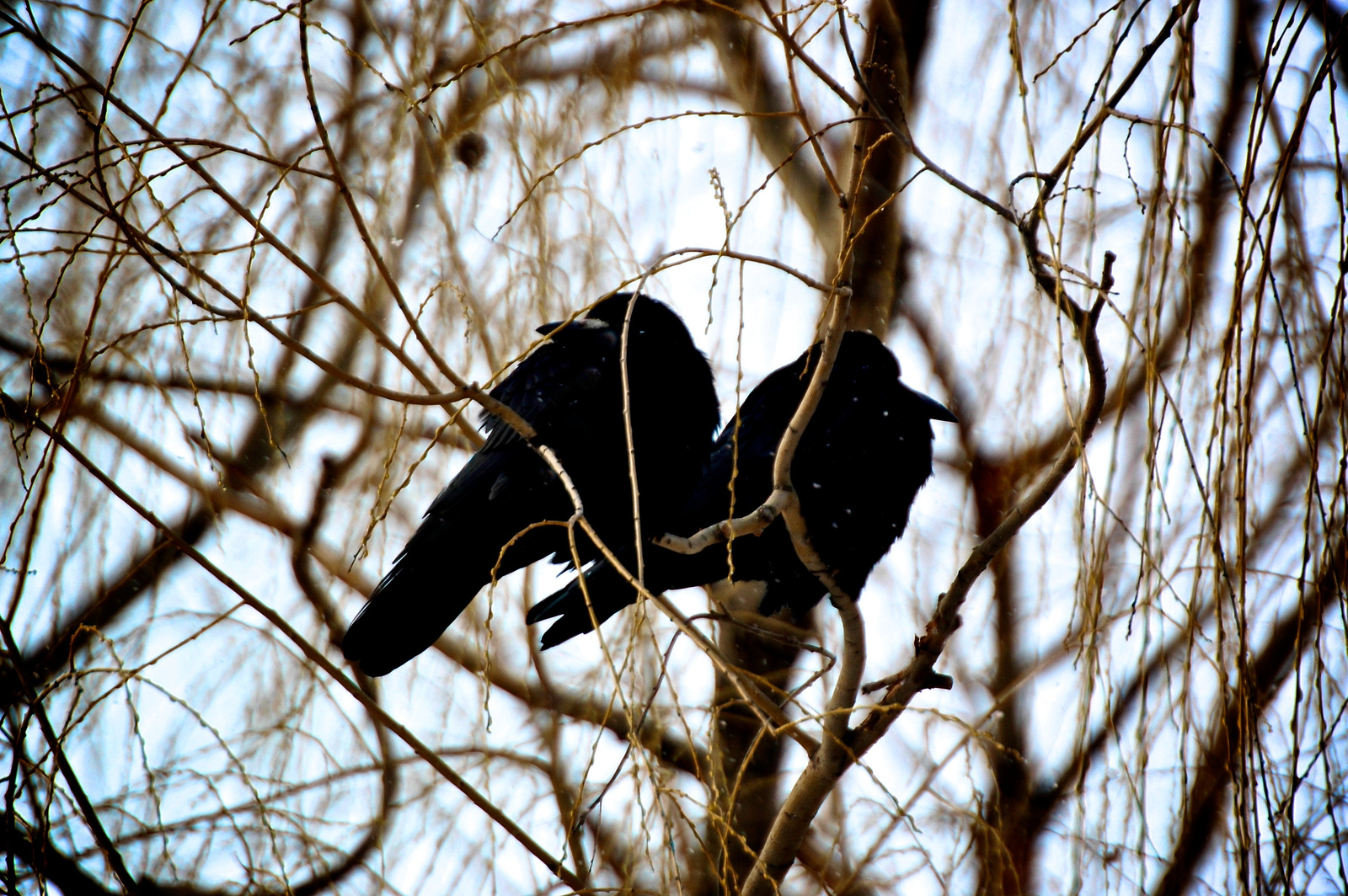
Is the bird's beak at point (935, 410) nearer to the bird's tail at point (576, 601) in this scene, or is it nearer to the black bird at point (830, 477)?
the black bird at point (830, 477)

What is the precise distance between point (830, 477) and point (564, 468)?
736mm

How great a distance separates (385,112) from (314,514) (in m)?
1.18

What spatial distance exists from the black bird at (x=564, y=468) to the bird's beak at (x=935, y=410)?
1.91 ft

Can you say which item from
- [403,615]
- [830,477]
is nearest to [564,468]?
[403,615]

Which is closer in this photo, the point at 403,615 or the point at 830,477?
the point at 403,615

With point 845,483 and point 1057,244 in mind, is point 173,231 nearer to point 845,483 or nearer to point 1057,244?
point 1057,244

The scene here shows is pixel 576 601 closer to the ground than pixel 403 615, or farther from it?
farther from it

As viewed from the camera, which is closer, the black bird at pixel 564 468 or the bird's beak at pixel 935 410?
the black bird at pixel 564 468

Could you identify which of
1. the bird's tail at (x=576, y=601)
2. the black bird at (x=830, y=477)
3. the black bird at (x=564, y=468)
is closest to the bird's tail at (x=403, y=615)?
the black bird at (x=564, y=468)

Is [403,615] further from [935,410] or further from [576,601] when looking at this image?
[935,410]

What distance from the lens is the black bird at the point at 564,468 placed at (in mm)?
2385

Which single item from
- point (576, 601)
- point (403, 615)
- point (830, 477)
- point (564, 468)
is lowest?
point (403, 615)

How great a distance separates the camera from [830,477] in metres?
2.75

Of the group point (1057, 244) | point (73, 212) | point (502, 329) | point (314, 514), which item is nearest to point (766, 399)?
point (502, 329)
